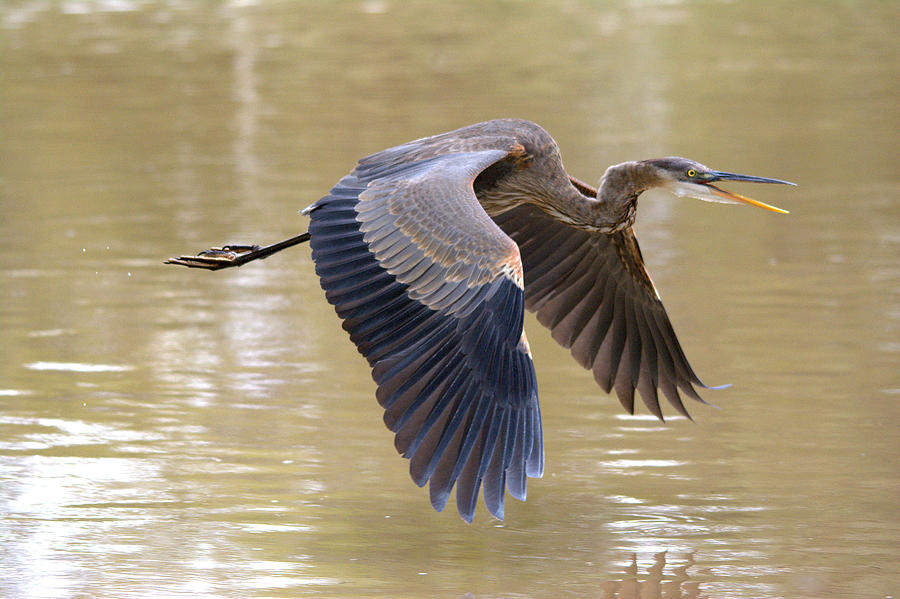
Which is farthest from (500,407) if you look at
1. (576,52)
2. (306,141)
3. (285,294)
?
(576,52)

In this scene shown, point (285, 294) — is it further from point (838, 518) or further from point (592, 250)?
point (838, 518)

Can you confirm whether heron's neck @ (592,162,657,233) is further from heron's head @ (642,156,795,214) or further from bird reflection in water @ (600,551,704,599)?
bird reflection in water @ (600,551,704,599)

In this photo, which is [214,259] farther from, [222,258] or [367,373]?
[367,373]

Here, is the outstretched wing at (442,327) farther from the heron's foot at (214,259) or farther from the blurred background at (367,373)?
the heron's foot at (214,259)

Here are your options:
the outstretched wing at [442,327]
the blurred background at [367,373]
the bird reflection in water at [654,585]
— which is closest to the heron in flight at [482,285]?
the outstretched wing at [442,327]

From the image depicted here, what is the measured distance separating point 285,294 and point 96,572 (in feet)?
16.0

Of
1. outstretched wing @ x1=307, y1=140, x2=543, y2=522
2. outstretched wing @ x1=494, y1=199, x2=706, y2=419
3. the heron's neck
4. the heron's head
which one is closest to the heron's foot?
outstretched wing @ x1=307, y1=140, x2=543, y2=522

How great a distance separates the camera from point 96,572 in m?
6.16

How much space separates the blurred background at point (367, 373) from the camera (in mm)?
6344

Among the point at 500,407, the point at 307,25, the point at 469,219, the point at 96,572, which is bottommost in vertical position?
the point at 307,25

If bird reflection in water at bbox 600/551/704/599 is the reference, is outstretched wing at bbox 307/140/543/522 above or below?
above

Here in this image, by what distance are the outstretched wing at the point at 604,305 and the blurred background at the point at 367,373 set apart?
1.35 feet

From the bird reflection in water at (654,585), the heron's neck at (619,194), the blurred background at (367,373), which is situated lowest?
the blurred background at (367,373)

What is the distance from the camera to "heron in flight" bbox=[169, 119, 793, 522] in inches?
224
